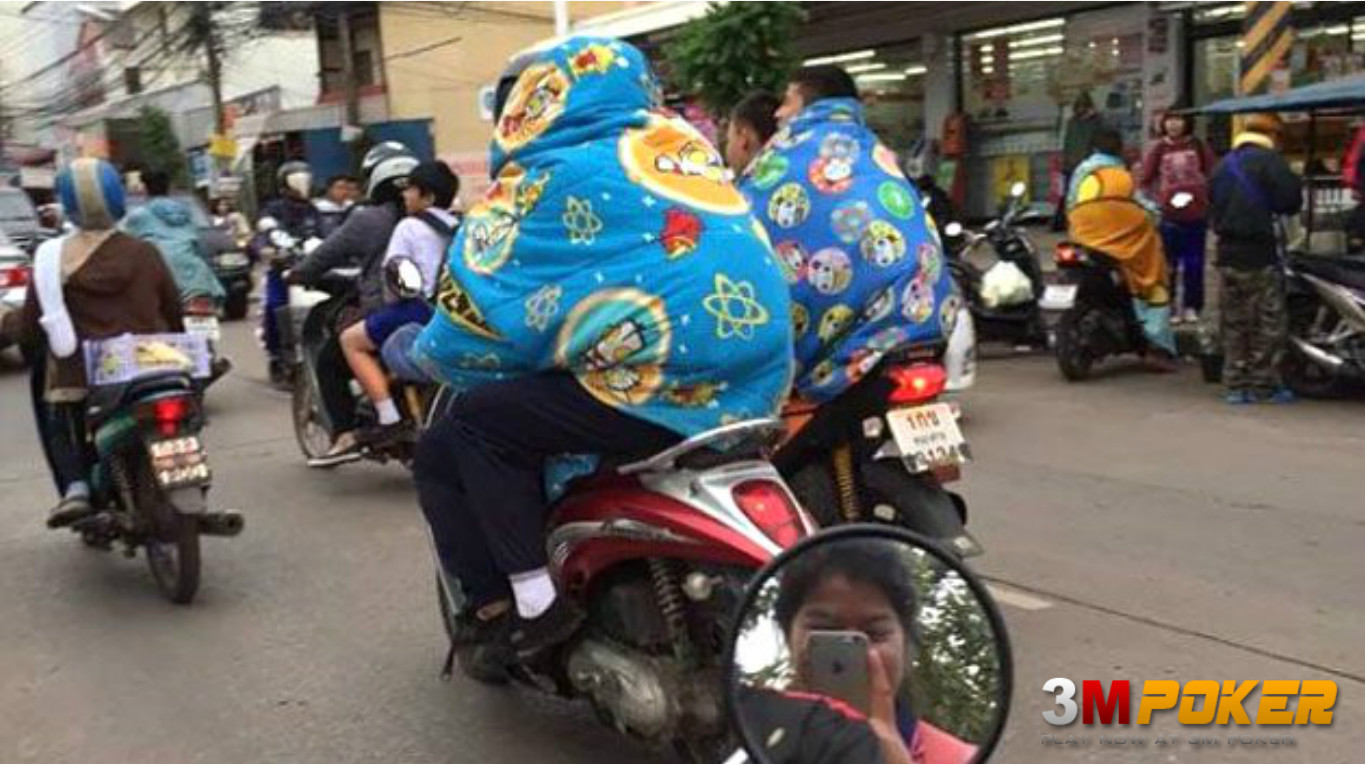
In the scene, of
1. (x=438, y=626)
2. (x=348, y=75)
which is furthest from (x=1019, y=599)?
(x=348, y=75)

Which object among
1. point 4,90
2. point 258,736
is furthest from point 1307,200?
point 4,90

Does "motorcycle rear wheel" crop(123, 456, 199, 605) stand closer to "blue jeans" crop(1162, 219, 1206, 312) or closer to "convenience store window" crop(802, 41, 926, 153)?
"blue jeans" crop(1162, 219, 1206, 312)

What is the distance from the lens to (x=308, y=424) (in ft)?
24.8

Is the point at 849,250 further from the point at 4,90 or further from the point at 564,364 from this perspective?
the point at 4,90

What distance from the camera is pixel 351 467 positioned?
7.51 meters

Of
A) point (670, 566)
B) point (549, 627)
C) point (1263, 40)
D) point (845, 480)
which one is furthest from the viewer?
point (1263, 40)

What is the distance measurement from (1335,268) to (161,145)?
118 ft

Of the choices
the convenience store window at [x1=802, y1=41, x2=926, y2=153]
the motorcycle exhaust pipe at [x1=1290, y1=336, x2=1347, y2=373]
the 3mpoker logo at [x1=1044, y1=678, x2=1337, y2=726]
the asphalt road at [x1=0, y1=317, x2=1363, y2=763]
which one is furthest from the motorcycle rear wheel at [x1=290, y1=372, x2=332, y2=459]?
the convenience store window at [x1=802, y1=41, x2=926, y2=153]

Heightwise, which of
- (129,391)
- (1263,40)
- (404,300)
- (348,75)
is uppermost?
(348,75)

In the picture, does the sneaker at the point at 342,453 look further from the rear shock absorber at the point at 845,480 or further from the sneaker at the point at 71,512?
the rear shock absorber at the point at 845,480

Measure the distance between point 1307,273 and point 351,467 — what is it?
5.52 metres

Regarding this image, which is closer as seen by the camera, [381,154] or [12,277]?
[381,154]

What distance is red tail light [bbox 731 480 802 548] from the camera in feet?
9.88

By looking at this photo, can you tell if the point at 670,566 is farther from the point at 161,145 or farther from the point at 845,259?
the point at 161,145
